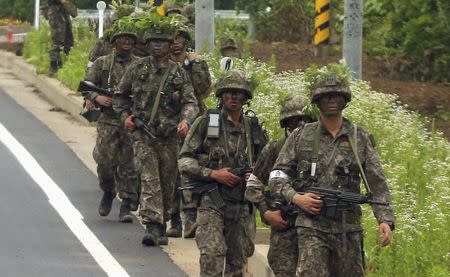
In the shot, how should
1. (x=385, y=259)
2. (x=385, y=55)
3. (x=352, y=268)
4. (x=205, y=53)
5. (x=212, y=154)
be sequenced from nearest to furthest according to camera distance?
(x=352, y=268) < (x=385, y=259) < (x=212, y=154) < (x=205, y=53) < (x=385, y=55)

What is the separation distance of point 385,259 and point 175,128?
138 inches

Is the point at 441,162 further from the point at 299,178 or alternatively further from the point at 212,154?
the point at 299,178

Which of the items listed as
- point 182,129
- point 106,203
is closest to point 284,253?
point 182,129

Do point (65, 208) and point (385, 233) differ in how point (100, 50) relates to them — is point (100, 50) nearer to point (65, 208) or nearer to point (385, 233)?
point (65, 208)

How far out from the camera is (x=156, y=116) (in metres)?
14.6

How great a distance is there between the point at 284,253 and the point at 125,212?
4914 millimetres

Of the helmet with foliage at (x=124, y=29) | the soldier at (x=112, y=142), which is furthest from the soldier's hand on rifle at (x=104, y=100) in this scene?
the helmet with foliage at (x=124, y=29)

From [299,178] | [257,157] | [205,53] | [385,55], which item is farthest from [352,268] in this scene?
[385,55]

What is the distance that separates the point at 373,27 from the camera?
83.6 feet

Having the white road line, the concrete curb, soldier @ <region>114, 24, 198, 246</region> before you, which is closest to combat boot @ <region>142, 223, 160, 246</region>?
soldier @ <region>114, 24, 198, 246</region>

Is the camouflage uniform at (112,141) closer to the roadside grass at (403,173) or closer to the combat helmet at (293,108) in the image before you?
the roadside grass at (403,173)

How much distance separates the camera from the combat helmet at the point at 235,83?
12.1 meters

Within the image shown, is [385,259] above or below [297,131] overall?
below

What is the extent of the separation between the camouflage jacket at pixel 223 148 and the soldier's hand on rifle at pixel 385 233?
6.95 feet
